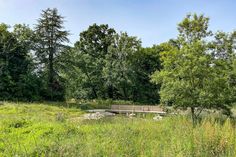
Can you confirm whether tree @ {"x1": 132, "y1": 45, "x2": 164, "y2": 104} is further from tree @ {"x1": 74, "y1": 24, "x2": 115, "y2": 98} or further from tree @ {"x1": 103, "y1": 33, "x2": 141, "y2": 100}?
tree @ {"x1": 74, "y1": 24, "x2": 115, "y2": 98}

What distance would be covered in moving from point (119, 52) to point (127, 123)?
96.8 ft

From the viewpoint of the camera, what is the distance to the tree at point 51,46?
102 ft

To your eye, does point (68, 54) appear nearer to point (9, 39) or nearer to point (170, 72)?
point (9, 39)

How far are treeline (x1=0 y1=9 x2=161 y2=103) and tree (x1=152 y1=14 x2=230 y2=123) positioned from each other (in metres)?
18.1

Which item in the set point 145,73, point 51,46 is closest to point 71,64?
point 51,46

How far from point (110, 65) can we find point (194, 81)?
2222cm

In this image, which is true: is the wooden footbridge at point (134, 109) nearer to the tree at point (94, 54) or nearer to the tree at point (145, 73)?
the tree at point (94, 54)

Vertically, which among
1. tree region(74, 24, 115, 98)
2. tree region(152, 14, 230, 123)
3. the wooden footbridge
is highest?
tree region(74, 24, 115, 98)

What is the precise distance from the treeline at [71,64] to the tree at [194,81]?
59.4 ft

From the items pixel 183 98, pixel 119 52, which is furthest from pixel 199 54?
pixel 119 52

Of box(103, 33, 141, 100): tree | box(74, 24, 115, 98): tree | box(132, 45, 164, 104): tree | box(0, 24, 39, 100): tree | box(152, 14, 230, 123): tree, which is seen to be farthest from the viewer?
box(132, 45, 164, 104): tree

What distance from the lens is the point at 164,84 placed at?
15.2 meters

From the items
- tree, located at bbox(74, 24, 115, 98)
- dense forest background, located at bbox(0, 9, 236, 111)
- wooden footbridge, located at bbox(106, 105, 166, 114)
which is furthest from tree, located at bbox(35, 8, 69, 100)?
wooden footbridge, located at bbox(106, 105, 166, 114)

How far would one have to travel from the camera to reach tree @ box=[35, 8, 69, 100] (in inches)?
1225
